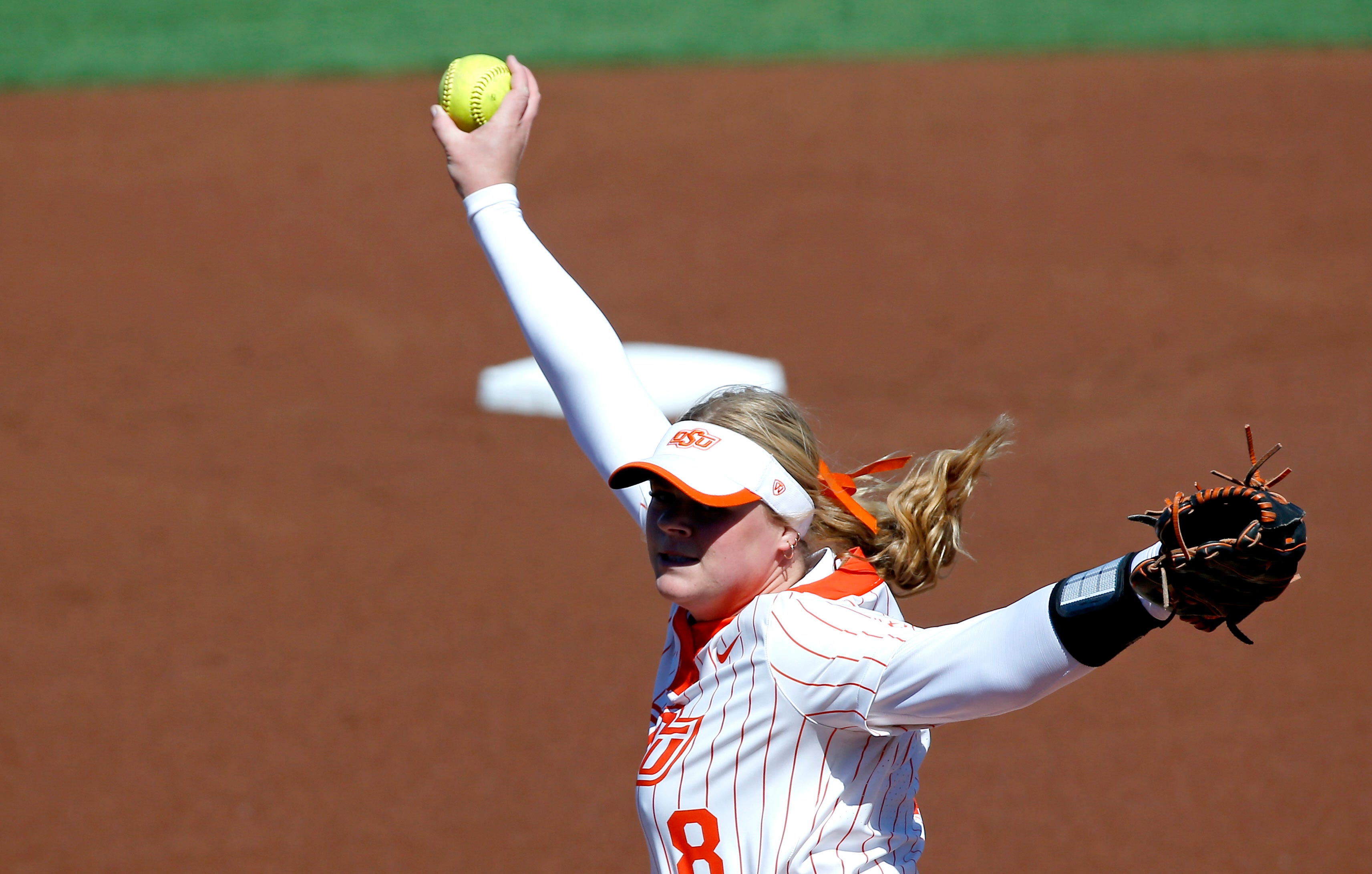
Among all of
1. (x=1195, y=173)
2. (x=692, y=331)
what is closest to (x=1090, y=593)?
(x=692, y=331)

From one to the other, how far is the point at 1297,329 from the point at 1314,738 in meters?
3.24

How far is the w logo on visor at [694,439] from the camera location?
1738mm

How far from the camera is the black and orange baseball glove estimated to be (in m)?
1.30

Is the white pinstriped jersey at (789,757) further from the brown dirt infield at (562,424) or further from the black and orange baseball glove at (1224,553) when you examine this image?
the brown dirt infield at (562,424)

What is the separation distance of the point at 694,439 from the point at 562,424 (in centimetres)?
467

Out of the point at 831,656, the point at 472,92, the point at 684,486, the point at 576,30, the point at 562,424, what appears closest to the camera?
the point at 831,656

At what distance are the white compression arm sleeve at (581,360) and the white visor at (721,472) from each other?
21cm

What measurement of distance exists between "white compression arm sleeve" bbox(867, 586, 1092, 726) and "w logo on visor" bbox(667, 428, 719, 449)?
40 cm

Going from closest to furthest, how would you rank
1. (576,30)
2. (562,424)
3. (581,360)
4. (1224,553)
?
(1224,553) < (581,360) < (562,424) < (576,30)

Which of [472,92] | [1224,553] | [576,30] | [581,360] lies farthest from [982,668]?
[576,30]

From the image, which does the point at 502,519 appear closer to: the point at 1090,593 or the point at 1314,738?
the point at 1314,738

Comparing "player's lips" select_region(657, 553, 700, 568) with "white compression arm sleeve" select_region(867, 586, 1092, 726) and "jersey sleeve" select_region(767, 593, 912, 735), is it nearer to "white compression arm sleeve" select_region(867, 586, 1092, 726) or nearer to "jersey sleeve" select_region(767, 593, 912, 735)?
"jersey sleeve" select_region(767, 593, 912, 735)

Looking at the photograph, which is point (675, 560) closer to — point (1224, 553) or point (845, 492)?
point (845, 492)

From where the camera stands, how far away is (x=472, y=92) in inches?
93.7
